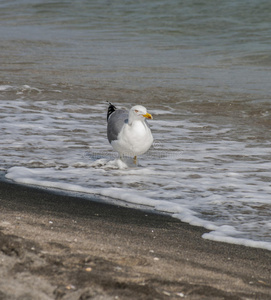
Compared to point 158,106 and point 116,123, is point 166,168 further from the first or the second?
point 158,106

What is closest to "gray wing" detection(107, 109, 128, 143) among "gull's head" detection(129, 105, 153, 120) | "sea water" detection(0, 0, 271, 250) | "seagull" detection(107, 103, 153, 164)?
"seagull" detection(107, 103, 153, 164)

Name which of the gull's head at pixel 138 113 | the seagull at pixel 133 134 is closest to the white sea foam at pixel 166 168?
the seagull at pixel 133 134

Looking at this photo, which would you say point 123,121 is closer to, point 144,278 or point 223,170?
point 223,170

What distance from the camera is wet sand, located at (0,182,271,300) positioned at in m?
2.82

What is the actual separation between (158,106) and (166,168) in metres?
4.54

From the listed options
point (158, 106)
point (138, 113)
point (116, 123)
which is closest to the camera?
point (138, 113)

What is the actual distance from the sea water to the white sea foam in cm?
2

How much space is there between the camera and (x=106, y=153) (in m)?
7.33

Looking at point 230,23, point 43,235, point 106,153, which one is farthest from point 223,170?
point 230,23

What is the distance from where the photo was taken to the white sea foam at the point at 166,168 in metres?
5.02

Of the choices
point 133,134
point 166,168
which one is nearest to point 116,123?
point 133,134

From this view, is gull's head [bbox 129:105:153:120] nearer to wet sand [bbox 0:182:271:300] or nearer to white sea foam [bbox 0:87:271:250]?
white sea foam [bbox 0:87:271:250]

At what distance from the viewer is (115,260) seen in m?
3.24

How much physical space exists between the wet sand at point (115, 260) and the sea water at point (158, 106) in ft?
1.56
